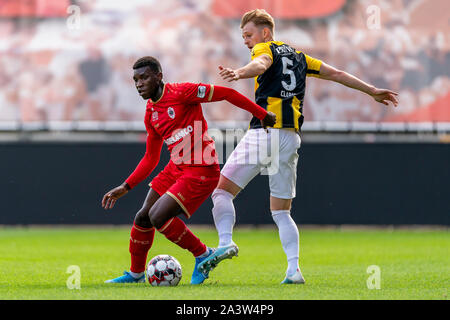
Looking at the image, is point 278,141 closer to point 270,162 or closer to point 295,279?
point 270,162

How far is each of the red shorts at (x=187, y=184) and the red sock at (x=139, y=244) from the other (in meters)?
0.32

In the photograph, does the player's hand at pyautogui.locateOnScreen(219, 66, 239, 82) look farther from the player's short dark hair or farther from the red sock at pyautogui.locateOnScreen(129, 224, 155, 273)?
the red sock at pyautogui.locateOnScreen(129, 224, 155, 273)

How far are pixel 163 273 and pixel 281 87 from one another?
1.71m

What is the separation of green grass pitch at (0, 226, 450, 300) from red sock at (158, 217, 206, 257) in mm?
295

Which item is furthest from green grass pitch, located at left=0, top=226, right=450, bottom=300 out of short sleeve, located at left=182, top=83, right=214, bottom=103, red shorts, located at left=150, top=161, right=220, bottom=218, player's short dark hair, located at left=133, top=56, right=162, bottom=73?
player's short dark hair, located at left=133, top=56, right=162, bottom=73

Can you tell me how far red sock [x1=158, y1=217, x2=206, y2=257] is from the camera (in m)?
6.41

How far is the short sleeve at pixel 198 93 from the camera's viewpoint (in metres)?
6.39

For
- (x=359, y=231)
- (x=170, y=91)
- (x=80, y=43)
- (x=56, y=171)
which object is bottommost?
(x=359, y=231)

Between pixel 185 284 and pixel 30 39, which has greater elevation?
pixel 30 39

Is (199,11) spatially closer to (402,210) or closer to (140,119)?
(140,119)

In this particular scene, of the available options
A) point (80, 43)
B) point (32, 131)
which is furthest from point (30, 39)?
point (32, 131)

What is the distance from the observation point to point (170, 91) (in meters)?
6.52

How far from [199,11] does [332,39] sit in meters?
2.54

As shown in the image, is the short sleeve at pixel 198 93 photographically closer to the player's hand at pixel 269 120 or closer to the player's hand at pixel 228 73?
the player's hand at pixel 269 120
